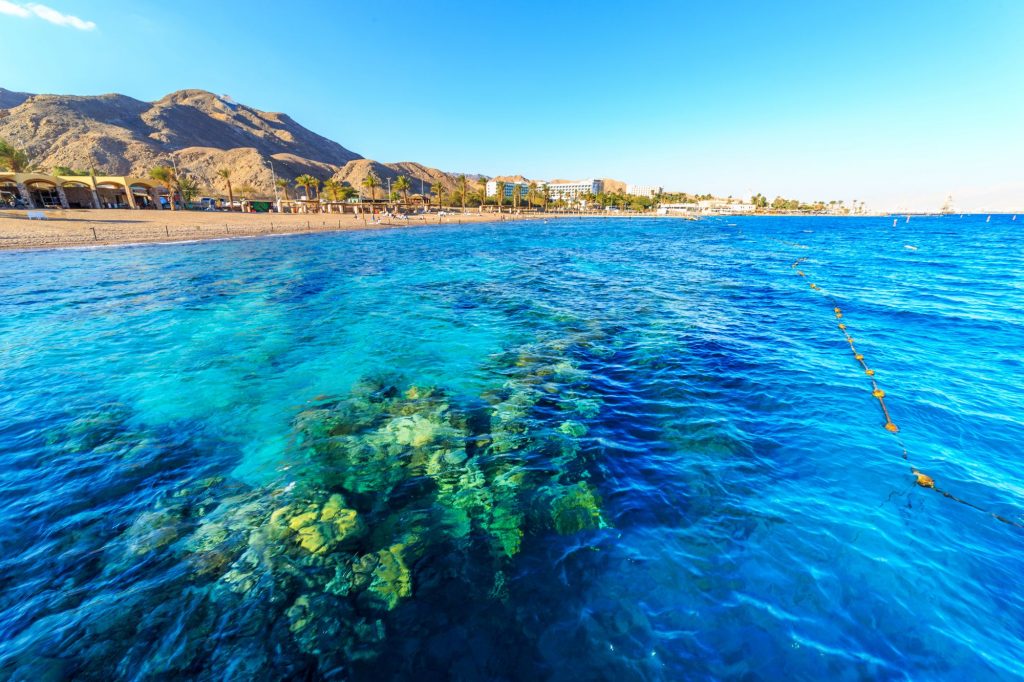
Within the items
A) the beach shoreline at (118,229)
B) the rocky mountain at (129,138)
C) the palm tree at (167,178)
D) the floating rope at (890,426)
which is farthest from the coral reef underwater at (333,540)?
the rocky mountain at (129,138)

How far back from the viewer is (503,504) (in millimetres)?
6211

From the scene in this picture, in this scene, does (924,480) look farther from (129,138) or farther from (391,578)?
(129,138)

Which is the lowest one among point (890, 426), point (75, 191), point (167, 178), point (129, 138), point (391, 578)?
point (391, 578)

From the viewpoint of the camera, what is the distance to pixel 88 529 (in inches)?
219

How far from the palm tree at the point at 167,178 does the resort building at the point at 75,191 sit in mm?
1597

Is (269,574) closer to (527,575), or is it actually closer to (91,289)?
(527,575)

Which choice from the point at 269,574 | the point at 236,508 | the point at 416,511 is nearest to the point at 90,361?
the point at 236,508

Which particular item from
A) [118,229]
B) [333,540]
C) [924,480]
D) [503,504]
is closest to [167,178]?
[118,229]

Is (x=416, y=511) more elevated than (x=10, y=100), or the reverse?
(x=10, y=100)

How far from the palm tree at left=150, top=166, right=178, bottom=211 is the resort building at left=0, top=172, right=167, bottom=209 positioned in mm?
1597

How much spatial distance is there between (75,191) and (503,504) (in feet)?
276

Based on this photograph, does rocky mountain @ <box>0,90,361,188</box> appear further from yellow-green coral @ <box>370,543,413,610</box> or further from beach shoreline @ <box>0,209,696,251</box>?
yellow-green coral @ <box>370,543,413,610</box>

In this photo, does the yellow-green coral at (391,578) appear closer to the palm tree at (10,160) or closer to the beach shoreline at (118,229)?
the beach shoreline at (118,229)

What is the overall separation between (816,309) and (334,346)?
22.4 meters
